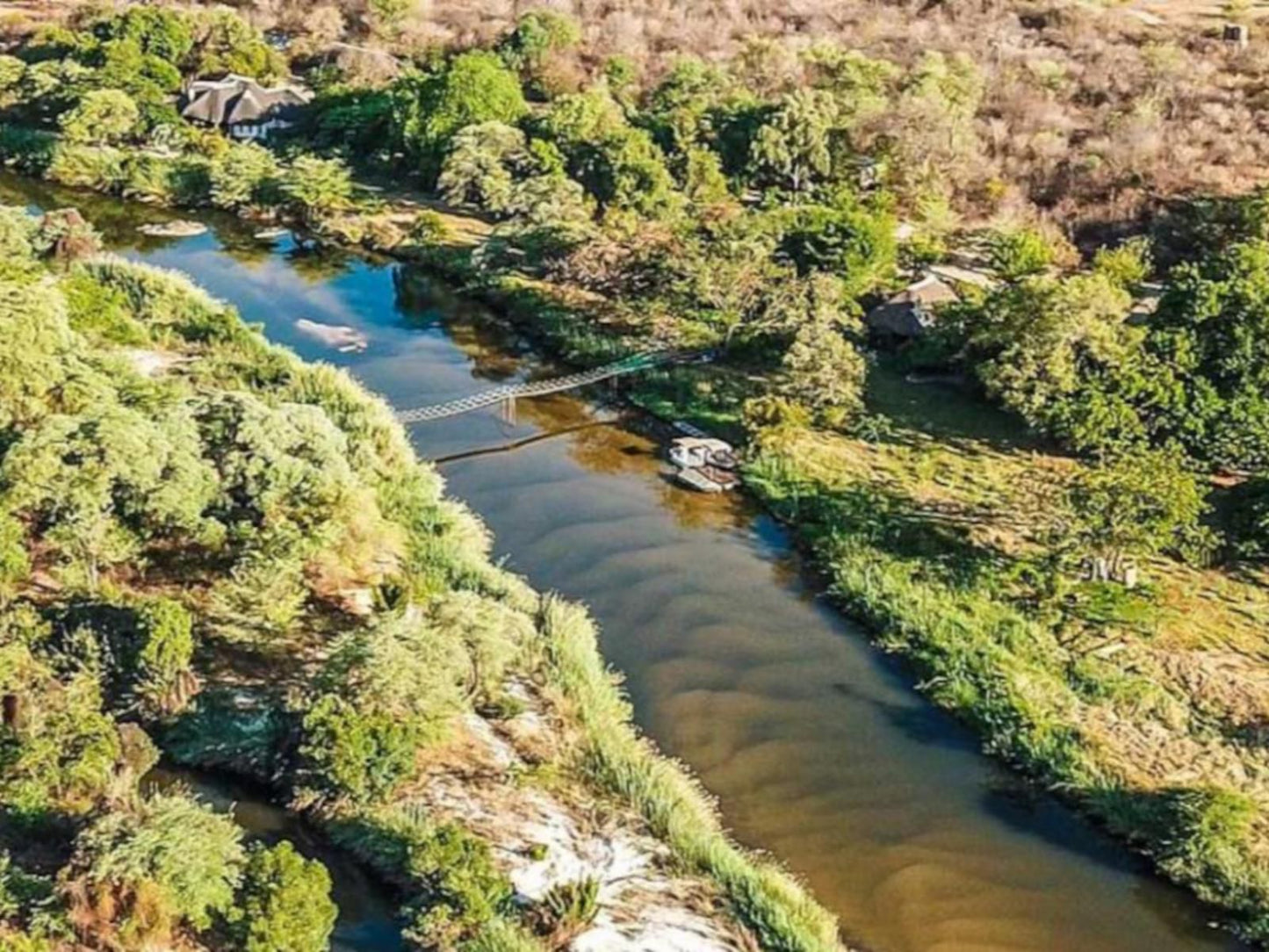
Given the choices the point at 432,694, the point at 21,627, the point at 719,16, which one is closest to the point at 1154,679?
the point at 432,694

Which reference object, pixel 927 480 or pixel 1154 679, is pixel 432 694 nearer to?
pixel 1154 679

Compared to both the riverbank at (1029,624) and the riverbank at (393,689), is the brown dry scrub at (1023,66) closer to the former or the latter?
the riverbank at (1029,624)

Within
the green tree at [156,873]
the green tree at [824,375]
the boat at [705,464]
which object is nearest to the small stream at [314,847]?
the green tree at [156,873]

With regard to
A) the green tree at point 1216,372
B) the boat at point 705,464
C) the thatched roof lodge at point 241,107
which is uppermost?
the green tree at point 1216,372

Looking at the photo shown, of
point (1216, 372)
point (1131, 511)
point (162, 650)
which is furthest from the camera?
point (1216, 372)

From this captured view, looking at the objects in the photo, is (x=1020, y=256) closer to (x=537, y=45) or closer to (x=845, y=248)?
(x=845, y=248)

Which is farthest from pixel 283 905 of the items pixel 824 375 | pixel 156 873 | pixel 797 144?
pixel 797 144
